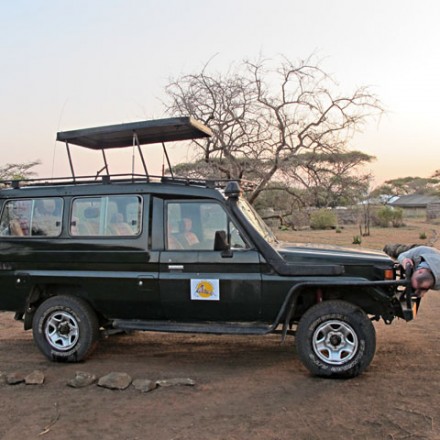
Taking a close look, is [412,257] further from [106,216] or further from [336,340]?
[106,216]

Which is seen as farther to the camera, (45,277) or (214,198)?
Result: (45,277)

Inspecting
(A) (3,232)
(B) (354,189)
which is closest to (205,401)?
(A) (3,232)

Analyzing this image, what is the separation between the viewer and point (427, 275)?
4949mm

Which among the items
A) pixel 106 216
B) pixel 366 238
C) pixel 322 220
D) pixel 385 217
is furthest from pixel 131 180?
pixel 385 217

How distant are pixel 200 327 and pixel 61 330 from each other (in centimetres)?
161

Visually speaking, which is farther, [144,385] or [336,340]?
[336,340]

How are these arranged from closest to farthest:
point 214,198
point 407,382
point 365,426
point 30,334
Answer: point 365,426 → point 407,382 → point 214,198 → point 30,334

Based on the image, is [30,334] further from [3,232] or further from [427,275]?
[427,275]

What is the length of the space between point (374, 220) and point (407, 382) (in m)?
33.4

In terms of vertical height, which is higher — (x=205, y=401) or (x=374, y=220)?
(x=374, y=220)

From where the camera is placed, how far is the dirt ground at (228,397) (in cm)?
375

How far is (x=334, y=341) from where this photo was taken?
4883 millimetres

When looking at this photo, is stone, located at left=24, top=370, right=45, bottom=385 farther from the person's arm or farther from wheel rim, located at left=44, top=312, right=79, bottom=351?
the person's arm

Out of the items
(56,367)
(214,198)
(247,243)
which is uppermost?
(214,198)
